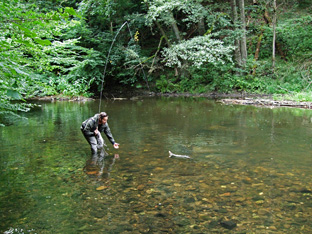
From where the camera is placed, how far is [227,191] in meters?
5.14

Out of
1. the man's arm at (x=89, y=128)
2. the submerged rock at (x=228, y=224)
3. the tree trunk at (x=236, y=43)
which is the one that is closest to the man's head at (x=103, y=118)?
the man's arm at (x=89, y=128)

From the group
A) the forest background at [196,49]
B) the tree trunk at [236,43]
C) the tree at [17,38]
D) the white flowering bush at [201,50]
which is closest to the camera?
the tree at [17,38]

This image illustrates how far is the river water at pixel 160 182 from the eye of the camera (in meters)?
4.12

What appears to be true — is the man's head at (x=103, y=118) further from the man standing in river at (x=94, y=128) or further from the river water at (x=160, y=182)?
the river water at (x=160, y=182)

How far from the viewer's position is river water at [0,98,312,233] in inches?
162

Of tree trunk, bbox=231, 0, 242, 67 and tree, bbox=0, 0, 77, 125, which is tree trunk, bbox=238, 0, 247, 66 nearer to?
tree trunk, bbox=231, 0, 242, 67

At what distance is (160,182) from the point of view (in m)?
5.59

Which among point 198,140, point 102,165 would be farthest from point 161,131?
point 102,165

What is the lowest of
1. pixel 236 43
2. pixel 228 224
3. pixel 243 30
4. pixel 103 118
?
pixel 228 224

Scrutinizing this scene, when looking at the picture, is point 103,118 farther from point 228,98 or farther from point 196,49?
point 196,49

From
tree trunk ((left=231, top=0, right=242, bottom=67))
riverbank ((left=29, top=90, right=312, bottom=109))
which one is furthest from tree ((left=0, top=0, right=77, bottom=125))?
tree trunk ((left=231, top=0, right=242, bottom=67))

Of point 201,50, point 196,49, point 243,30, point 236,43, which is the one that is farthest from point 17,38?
point 236,43

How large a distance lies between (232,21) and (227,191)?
18891 millimetres

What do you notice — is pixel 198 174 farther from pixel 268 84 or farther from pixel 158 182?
pixel 268 84
